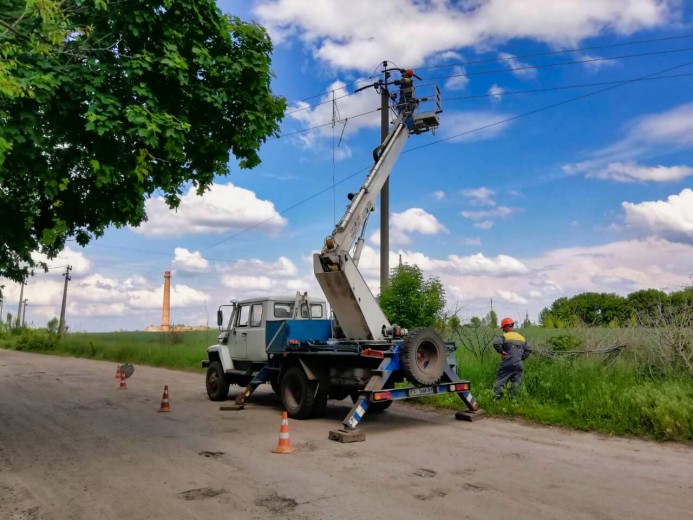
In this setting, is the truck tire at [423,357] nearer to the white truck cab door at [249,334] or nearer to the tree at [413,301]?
the white truck cab door at [249,334]

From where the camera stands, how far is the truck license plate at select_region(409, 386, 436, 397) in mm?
9688

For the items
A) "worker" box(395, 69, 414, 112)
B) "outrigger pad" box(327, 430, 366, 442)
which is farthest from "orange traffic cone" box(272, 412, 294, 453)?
"worker" box(395, 69, 414, 112)

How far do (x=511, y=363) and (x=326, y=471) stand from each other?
5470 millimetres

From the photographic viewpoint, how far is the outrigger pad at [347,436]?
28.3 feet

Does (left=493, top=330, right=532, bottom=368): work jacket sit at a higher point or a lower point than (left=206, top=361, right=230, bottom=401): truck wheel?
higher

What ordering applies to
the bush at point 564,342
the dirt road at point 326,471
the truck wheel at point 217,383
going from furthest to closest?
the truck wheel at point 217,383, the bush at point 564,342, the dirt road at point 326,471

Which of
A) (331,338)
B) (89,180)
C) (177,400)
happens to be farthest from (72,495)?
(177,400)

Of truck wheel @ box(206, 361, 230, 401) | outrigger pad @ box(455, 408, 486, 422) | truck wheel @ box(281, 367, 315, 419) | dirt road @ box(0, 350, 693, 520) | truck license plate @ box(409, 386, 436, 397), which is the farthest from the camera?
truck wheel @ box(206, 361, 230, 401)

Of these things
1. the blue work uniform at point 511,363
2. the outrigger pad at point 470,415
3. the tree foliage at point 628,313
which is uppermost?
the tree foliage at point 628,313

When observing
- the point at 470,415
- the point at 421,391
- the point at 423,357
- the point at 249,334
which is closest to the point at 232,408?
the point at 249,334

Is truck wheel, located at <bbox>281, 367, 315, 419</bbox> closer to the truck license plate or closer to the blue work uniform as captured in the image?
the truck license plate

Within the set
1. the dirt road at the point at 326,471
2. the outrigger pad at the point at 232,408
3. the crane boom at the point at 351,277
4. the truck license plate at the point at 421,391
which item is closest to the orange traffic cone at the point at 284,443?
the dirt road at the point at 326,471

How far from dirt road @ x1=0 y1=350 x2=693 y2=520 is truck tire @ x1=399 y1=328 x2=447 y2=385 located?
0.90m

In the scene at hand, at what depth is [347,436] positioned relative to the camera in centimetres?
862
